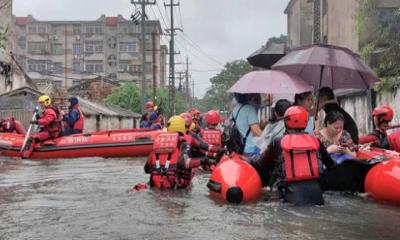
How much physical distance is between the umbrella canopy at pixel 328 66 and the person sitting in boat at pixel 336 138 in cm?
100

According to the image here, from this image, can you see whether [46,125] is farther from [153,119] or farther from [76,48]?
[76,48]

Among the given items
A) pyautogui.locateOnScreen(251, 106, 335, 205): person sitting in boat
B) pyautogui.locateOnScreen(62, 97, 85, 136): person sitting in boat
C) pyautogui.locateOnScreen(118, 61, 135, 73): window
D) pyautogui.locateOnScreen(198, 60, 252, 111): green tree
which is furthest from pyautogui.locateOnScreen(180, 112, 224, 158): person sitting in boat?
pyautogui.locateOnScreen(118, 61, 135, 73): window

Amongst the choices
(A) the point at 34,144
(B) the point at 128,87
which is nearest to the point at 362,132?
(A) the point at 34,144

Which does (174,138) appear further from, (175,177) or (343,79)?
(343,79)

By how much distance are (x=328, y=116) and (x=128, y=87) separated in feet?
157

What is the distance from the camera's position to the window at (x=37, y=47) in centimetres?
8625

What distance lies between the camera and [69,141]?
51.6 feet

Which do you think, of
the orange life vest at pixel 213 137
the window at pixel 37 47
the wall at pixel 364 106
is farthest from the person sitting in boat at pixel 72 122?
the window at pixel 37 47

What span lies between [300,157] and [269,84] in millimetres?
1688

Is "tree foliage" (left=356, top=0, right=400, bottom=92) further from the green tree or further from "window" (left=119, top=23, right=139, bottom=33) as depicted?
"window" (left=119, top=23, right=139, bottom=33)

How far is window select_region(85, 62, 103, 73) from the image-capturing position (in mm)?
85750

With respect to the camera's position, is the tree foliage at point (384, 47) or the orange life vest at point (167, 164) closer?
the orange life vest at point (167, 164)

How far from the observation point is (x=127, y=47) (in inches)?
3334

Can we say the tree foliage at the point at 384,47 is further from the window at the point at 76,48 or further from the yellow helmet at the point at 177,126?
the window at the point at 76,48
